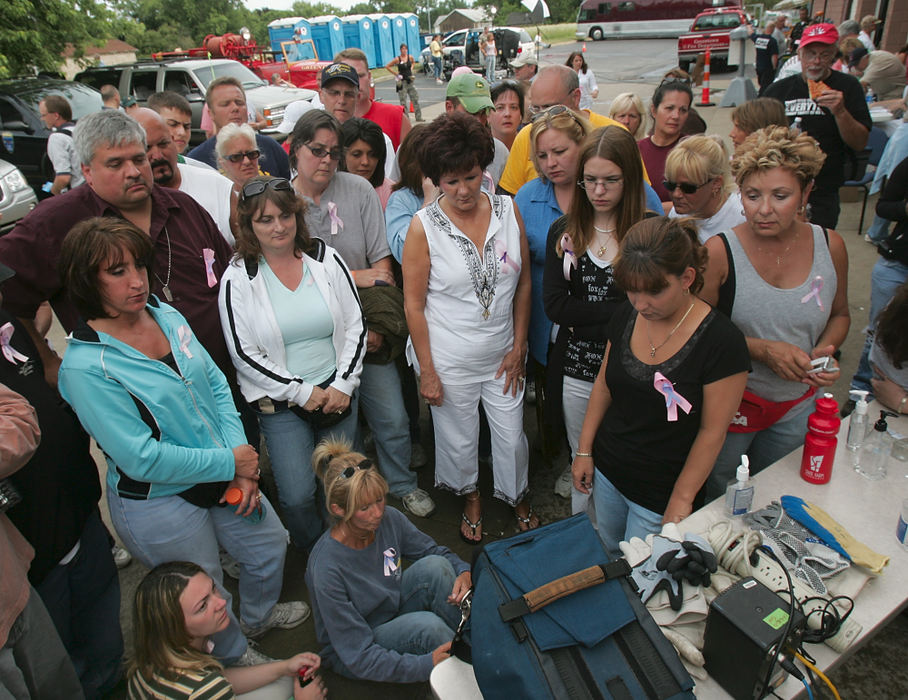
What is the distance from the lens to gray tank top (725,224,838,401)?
226 cm

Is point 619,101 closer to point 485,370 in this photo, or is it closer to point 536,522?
point 485,370

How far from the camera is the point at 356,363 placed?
2859 millimetres

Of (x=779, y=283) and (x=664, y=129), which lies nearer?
(x=779, y=283)

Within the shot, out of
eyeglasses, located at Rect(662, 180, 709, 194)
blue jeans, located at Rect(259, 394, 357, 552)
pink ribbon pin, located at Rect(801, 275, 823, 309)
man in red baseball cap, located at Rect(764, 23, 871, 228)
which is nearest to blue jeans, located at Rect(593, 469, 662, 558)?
pink ribbon pin, located at Rect(801, 275, 823, 309)

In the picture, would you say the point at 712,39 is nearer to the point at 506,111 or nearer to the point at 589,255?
the point at 506,111

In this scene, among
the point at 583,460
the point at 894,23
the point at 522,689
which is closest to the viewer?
the point at 522,689

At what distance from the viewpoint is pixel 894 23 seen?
13023mm

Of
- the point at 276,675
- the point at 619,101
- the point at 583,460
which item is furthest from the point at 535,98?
the point at 276,675

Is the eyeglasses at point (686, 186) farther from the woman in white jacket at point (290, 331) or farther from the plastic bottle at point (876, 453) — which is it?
the woman in white jacket at point (290, 331)

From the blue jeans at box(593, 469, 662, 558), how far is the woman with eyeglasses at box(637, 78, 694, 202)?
2607 millimetres

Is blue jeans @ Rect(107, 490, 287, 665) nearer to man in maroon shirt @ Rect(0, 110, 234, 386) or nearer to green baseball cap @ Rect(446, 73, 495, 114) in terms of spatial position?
man in maroon shirt @ Rect(0, 110, 234, 386)

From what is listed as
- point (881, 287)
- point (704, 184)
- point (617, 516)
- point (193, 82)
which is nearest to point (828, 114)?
point (881, 287)

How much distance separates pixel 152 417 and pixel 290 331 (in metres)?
0.74

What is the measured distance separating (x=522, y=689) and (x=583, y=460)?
1159 millimetres
